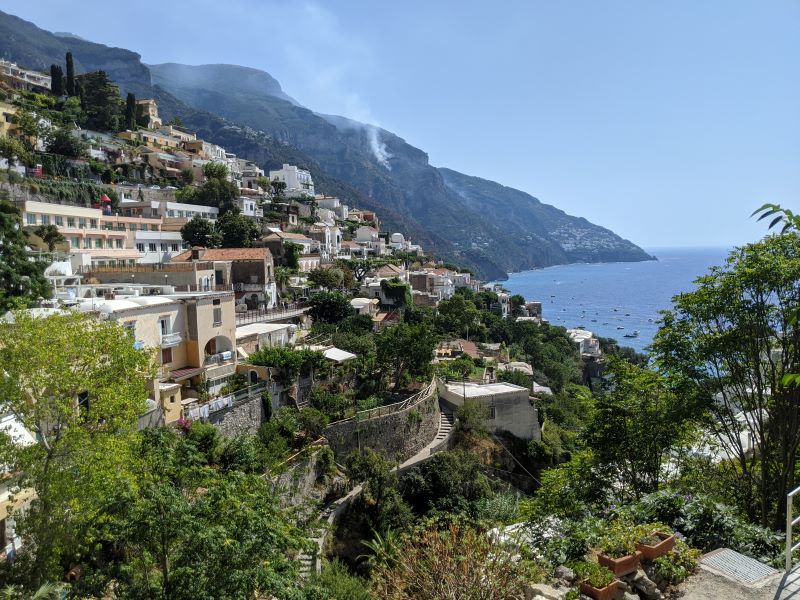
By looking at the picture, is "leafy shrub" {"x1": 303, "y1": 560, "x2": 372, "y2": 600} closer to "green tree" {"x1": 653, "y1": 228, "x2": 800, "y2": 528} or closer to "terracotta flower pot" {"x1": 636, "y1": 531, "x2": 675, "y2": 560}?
"terracotta flower pot" {"x1": 636, "y1": 531, "x2": 675, "y2": 560}

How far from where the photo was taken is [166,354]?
21.3 metres

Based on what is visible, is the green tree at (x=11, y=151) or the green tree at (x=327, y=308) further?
the green tree at (x=11, y=151)

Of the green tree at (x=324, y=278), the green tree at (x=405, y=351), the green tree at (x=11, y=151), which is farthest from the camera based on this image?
the green tree at (x=324, y=278)

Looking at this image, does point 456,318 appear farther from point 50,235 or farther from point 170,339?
point 170,339

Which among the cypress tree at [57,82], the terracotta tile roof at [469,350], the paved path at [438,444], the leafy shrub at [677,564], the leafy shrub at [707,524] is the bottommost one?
the paved path at [438,444]

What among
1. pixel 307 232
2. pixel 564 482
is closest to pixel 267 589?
pixel 564 482

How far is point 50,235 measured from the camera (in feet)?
114

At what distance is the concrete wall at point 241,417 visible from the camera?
1981 cm

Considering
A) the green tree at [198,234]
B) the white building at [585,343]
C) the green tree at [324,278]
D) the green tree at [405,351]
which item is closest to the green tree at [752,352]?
the green tree at [405,351]

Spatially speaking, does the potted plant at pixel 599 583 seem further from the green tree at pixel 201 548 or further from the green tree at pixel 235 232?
the green tree at pixel 235 232

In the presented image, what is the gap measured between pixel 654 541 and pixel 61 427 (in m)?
10.5

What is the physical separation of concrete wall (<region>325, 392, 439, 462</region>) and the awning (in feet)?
19.8

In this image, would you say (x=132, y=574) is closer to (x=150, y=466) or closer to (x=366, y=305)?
(x=150, y=466)

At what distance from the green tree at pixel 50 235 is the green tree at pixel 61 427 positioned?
29.1 meters
